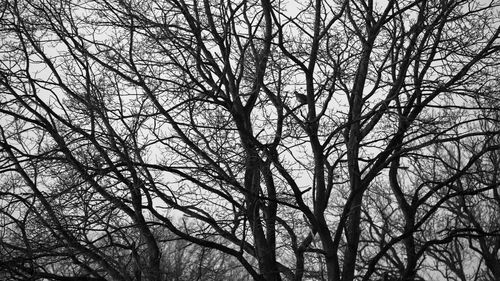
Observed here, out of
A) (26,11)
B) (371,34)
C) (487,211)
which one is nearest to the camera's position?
(371,34)

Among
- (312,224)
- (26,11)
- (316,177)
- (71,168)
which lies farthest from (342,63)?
(26,11)

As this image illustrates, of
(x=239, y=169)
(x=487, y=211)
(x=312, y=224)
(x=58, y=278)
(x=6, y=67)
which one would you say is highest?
(x=487, y=211)

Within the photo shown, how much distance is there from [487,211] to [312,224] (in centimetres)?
1017

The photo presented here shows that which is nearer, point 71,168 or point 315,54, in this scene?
point 71,168

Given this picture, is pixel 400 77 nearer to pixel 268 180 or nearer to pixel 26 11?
pixel 268 180

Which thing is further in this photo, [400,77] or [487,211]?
[487,211]

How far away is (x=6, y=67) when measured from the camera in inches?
263

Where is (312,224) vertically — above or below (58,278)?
above

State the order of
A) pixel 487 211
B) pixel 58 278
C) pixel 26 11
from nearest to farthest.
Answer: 1. pixel 58 278
2. pixel 26 11
3. pixel 487 211

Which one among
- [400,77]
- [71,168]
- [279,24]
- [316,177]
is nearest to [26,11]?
[71,168]

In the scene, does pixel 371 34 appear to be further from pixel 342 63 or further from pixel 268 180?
pixel 268 180

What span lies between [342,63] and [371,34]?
0.53 metres

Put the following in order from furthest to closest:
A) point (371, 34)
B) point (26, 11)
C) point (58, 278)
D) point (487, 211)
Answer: point (487, 211)
point (26, 11)
point (371, 34)
point (58, 278)

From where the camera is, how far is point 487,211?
48.1 feet
